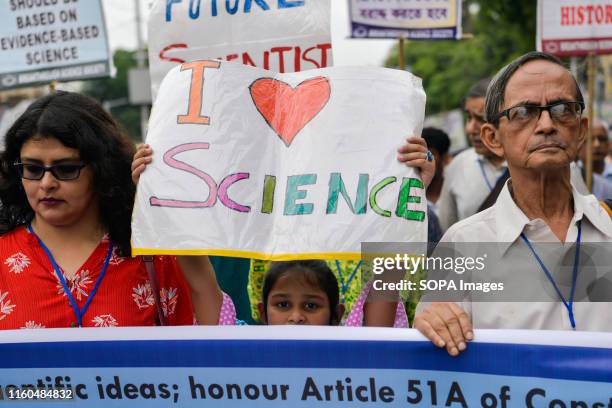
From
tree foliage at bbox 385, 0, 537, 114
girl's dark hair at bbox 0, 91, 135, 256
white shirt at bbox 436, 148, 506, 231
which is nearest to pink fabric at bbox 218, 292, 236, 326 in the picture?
girl's dark hair at bbox 0, 91, 135, 256

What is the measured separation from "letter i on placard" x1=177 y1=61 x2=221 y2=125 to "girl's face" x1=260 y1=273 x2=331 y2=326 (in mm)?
936

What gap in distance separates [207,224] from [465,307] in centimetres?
76

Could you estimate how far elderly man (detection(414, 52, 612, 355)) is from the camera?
229cm

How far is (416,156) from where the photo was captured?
2.30 m

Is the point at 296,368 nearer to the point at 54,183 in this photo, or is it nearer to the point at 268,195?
the point at 268,195

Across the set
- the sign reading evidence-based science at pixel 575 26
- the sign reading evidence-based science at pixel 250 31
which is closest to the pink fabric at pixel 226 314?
the sign reading evidence-based science at pixel 250 31

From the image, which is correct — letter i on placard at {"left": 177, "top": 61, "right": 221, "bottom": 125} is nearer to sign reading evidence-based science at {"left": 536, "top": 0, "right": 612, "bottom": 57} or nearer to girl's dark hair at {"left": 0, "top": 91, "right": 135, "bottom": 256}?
girl's dark hair at {"left": 0, "top": 91, "right": 135, "bottom": 256}

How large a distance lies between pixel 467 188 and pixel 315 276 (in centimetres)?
250

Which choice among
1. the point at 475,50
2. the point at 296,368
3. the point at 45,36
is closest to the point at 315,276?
the point at 296,368

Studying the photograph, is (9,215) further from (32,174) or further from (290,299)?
(290,299)

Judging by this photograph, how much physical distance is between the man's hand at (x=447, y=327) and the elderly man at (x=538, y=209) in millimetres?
44

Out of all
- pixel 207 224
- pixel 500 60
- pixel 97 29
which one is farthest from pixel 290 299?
pixel 500 60

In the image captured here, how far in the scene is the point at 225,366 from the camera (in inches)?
87.9

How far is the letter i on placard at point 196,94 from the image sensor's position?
2.38 metres
